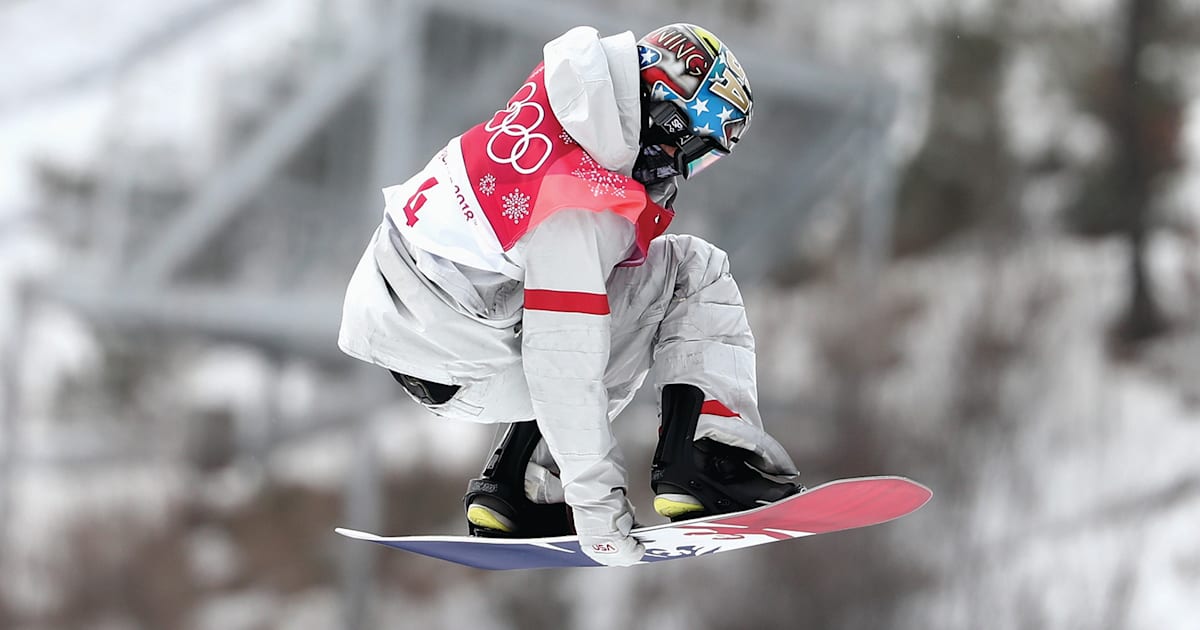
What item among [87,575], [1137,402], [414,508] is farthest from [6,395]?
[1137,402]

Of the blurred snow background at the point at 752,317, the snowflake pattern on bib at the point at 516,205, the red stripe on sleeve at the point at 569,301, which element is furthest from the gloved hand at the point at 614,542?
the blurred snow background at the point at 752,317

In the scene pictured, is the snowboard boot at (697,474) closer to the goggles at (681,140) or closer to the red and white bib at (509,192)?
the red and white bib at (509,192)

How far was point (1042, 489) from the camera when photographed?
12.4 metres

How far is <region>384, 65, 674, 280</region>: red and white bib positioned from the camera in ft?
7.44

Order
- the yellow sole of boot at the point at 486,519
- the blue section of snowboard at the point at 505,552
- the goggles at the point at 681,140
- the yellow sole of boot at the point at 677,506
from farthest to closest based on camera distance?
1. the yellow sole of boot at the point at 486,519
2. the blue section of snowboard at the point at 505,552
3. the yellow sole of boot at the point at 677,506
4. the goggles at the point at 681,140

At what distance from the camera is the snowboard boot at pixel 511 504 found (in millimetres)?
2758

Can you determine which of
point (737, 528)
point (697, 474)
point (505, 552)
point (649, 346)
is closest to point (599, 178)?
point (649, 346)

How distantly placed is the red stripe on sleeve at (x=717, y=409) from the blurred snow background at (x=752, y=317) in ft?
20.4

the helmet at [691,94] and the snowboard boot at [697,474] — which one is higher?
the helmet at [691,94]

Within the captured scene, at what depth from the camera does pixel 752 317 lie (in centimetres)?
1438

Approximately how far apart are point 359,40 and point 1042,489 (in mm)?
7556

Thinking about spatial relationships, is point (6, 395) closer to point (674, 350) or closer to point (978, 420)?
point (978, 420)

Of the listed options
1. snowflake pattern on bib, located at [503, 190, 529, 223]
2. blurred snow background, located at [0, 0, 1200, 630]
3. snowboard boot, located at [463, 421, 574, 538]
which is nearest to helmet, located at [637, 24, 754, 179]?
snowflake pattern on bib, located at [503, 190, 529, 223]

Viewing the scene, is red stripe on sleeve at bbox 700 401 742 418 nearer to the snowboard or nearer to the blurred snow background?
the snowboard
